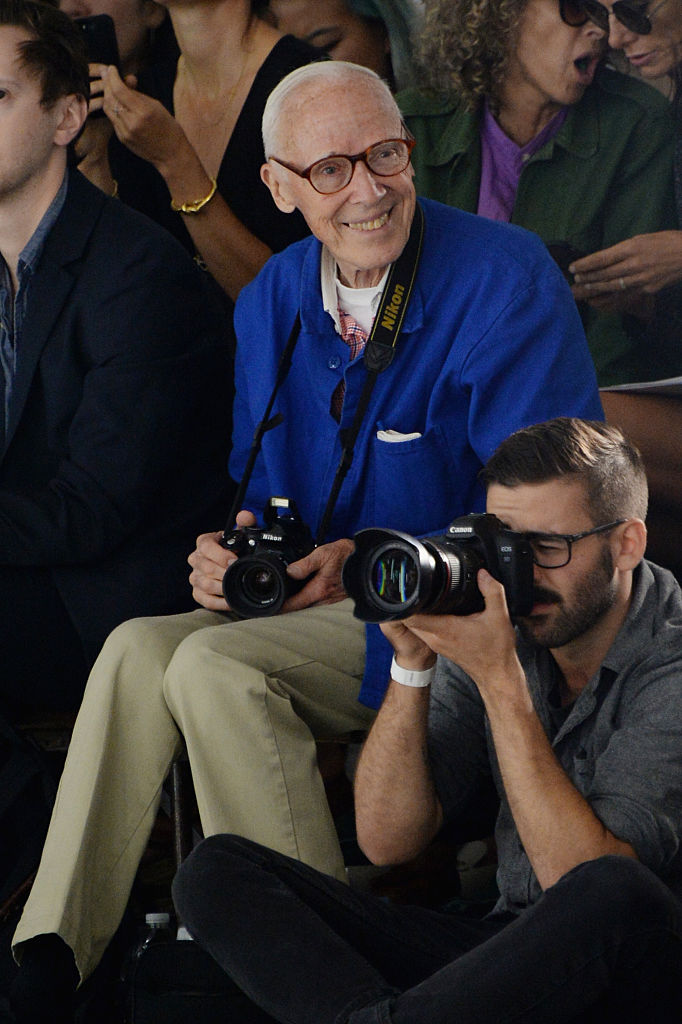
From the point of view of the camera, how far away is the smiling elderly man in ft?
5.69

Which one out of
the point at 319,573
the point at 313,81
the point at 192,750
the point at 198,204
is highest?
the point at 313,81

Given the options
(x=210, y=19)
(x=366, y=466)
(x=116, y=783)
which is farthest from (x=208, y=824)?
(x=210, y=19)

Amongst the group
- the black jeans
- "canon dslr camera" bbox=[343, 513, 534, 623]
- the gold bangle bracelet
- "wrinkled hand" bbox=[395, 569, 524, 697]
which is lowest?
the black jeans

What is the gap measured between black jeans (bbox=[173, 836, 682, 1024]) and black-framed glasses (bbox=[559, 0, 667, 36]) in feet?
5.14

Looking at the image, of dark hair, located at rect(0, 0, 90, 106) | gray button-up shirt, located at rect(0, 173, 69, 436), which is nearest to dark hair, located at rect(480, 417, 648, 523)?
gray button-up shirt, located at rect(0, 173, 69, 436)

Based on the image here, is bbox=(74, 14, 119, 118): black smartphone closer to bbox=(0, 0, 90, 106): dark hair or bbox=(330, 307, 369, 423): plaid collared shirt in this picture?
bbox=(0, 0, 90, 106): dark hair

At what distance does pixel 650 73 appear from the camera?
7.24ft

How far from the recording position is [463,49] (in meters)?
2.37

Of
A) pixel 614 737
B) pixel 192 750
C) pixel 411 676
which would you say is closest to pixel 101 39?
pixel 192 750

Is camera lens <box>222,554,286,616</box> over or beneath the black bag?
over

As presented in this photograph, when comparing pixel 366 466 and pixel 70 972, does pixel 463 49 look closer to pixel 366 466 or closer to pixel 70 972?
pixel 366 466

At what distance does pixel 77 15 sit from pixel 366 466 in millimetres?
1367

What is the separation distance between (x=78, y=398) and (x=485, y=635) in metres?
1.16

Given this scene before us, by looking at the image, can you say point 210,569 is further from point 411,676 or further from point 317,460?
point 411,676
